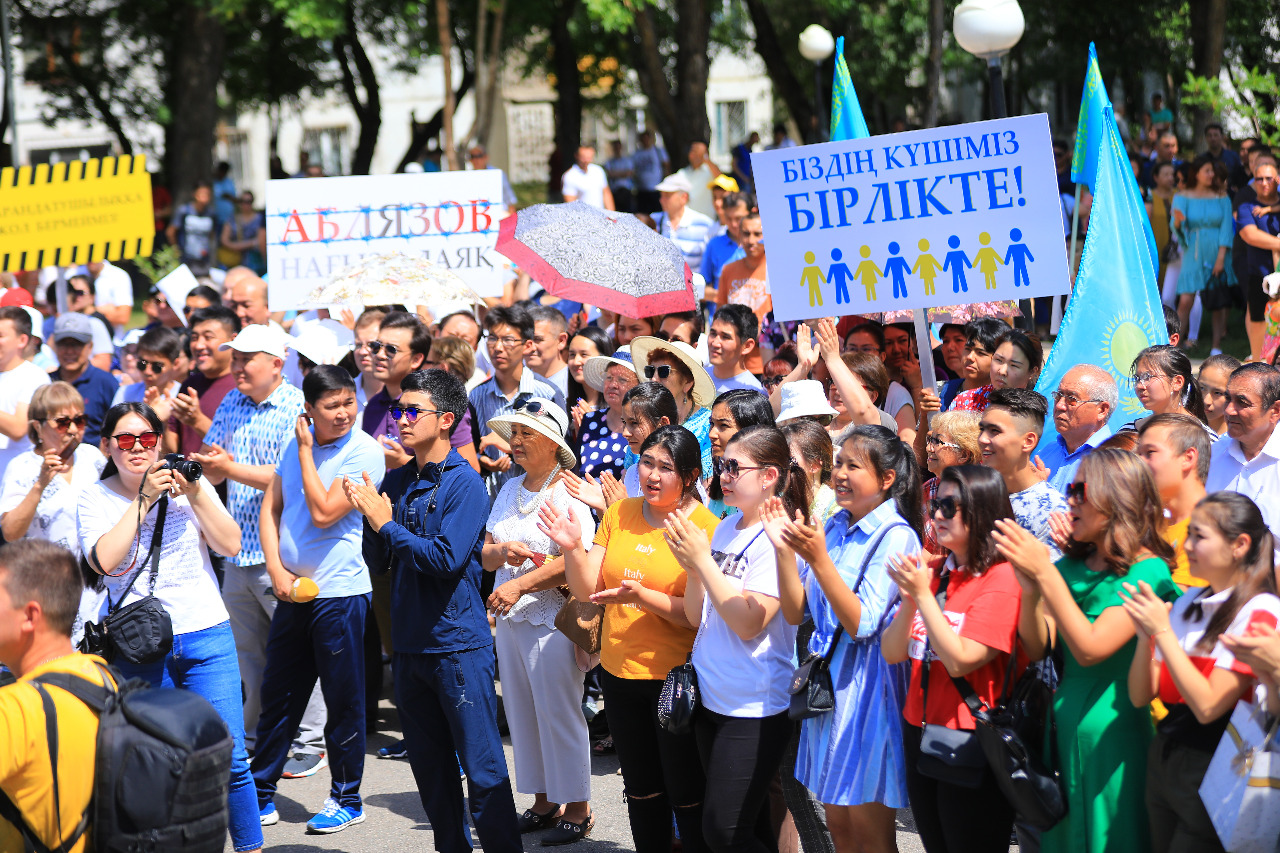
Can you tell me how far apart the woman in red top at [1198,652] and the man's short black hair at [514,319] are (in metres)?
4.75

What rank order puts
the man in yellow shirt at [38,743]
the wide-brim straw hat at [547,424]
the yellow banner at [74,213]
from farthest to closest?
1. the yellow banner at [74,213]
2. the wide-brim straw hat at [547,424]
3. the man in yellow shirt at [38,743]

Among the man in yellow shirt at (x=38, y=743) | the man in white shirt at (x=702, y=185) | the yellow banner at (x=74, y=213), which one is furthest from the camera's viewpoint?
the man in white shirt at (x=702, y=185)

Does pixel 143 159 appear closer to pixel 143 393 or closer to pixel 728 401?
pixel 143 393

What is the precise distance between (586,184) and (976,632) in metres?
13.6

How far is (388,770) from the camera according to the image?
6.90 m

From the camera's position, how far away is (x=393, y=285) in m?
8.91

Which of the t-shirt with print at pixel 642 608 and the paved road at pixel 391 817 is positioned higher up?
the t-shirt with print at pixel 642 608

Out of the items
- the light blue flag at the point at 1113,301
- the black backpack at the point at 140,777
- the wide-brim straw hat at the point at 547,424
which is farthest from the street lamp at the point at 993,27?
the black backpack at the point at 140,777

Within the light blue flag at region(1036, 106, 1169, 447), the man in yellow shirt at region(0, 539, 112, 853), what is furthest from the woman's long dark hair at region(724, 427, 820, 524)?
the man in yellow shirt at region(0, 539, 112, 853)

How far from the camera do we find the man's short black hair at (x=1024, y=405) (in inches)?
201

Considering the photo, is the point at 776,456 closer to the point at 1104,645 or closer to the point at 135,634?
the point at 1104,645

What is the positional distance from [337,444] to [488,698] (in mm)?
1548

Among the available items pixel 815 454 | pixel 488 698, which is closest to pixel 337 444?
pixel 488 698

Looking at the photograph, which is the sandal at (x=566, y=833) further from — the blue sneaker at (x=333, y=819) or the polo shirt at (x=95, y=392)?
the polo shirt at (x=95, y=392)
